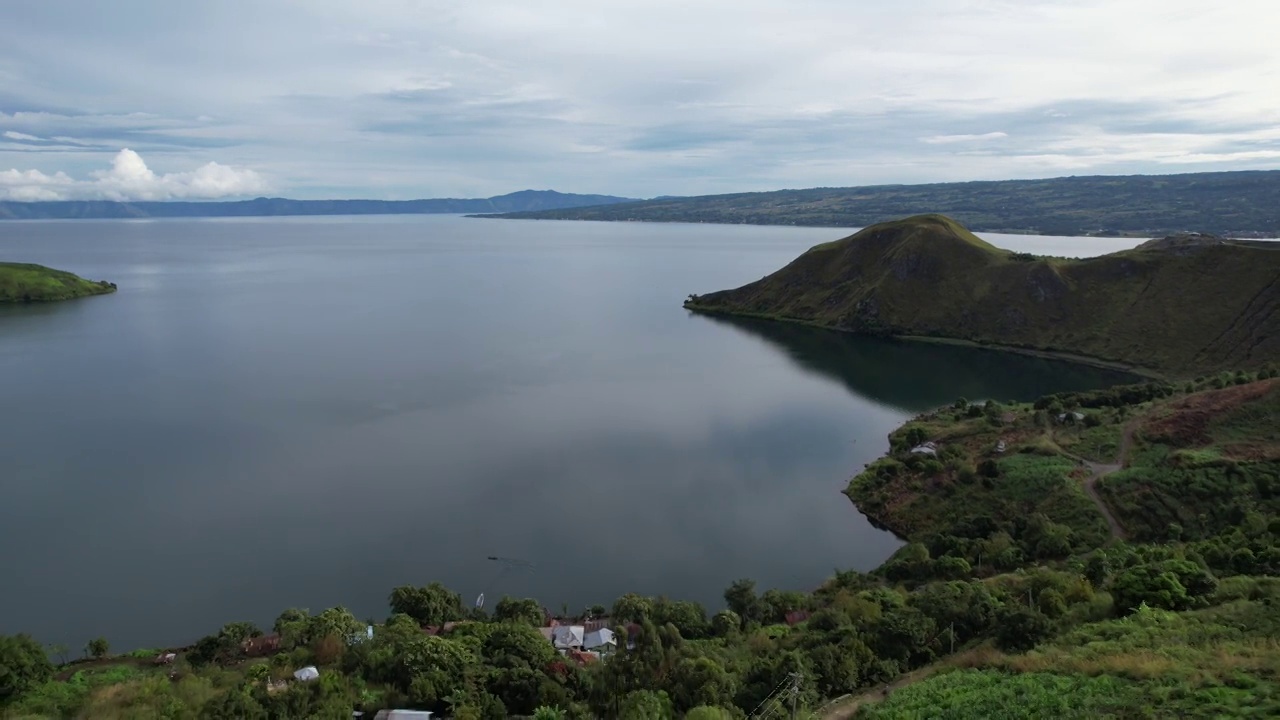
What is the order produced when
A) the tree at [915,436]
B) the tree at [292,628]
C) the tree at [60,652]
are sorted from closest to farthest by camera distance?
the tree at [292,628]
the tree at [60,652]
the tree at [915,436]

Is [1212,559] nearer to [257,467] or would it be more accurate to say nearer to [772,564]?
[772,564]

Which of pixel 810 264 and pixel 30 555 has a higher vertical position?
pixel 810 264

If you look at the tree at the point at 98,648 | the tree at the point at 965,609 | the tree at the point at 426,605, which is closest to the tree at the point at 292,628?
the tree at the point at 426,605

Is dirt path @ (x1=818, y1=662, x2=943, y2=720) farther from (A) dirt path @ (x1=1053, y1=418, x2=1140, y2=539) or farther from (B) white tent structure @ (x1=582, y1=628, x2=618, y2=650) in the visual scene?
(A) dirt path @ (x1=1053, y1=418, x2=1140, y2=539)

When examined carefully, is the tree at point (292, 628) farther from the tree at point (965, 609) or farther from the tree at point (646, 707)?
the tree at point (965, 609)

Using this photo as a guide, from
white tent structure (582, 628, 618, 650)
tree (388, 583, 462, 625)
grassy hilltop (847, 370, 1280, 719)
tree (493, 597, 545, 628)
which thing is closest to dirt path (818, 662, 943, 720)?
grassy hilltop (847, 370, 1280, 719)

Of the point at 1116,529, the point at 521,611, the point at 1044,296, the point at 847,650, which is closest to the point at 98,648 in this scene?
the point at 521,611

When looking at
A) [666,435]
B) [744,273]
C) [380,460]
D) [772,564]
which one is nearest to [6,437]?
[380,460]
